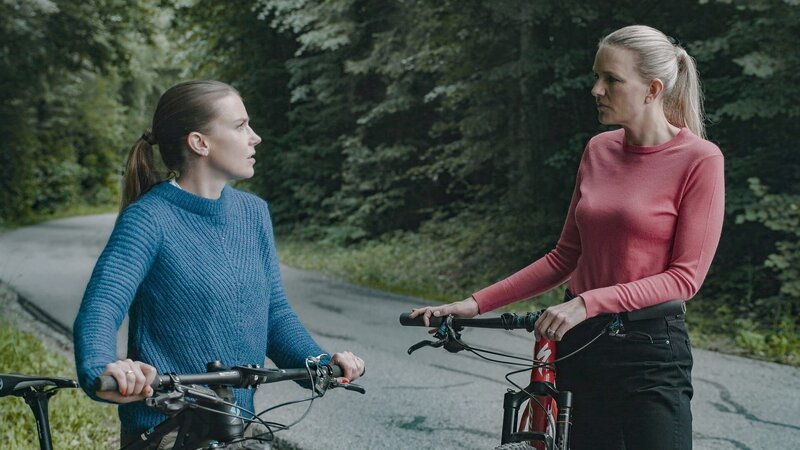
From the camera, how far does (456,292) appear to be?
47.5ft

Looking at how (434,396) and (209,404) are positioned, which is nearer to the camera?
(209,404)

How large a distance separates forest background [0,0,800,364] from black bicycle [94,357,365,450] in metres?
7.97

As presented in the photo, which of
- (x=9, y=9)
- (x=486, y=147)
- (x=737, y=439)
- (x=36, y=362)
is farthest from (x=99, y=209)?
(x=737, y=439)

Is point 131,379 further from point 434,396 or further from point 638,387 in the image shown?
point 434,396

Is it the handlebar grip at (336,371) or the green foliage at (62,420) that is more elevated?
the handlebar grip at (336,371)

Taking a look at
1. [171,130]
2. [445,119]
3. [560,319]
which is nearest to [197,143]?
[171,130]

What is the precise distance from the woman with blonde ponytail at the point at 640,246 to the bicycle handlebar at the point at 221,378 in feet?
2.55

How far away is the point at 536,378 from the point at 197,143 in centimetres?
128

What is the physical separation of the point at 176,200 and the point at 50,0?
2479 cm

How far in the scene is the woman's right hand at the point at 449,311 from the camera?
2742 millimetres

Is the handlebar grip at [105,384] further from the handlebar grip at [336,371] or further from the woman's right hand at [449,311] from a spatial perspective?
the woman's right hand at [449,311]

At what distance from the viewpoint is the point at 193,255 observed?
2396 mm

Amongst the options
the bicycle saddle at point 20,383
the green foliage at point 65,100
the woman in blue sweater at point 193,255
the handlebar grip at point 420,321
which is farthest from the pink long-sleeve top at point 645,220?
the green foliage at point 65,100

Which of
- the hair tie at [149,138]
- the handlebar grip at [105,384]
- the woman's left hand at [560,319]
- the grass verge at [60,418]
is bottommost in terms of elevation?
the grass verge at [60,418]
